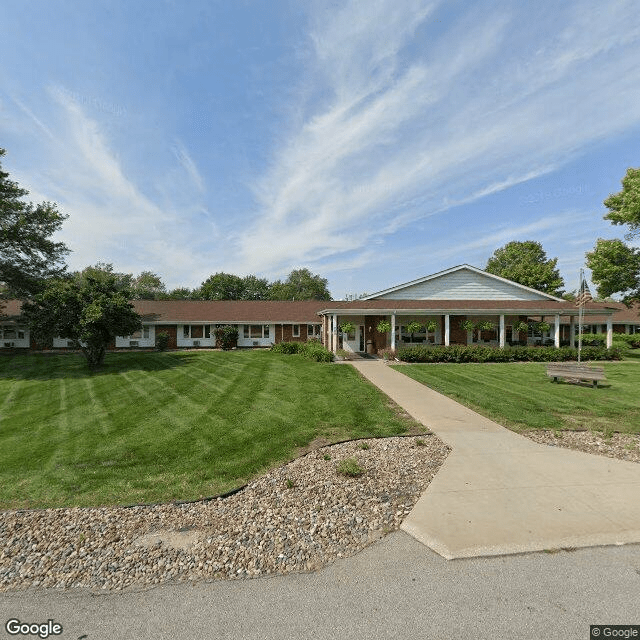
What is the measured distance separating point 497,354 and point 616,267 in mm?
11618

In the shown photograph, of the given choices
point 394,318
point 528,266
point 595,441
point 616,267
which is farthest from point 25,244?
point 528,266

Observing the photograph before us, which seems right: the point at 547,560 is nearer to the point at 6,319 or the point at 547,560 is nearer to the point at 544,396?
the point at 544,396

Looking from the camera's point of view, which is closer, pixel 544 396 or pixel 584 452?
pixel 584 452

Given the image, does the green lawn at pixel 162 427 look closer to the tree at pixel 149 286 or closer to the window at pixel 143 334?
the window at pixel 143 334

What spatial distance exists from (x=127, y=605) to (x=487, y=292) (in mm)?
28386

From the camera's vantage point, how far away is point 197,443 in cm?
745

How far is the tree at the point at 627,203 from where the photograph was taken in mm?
22848

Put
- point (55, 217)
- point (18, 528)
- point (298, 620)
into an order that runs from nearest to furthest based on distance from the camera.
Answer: point (298, 620) → point (18, 528) → point (55, 217)

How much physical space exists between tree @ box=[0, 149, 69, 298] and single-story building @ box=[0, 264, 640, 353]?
107 inches

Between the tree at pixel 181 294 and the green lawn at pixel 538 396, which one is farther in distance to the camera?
the tree at pixel 181 294

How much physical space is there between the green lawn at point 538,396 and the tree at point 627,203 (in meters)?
11.5

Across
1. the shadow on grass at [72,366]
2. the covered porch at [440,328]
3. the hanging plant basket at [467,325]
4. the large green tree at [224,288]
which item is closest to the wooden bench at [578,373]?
the covered porch at [440,328]

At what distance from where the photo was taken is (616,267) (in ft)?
78.8

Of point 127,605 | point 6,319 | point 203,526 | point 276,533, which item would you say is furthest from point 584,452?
point 6,319
